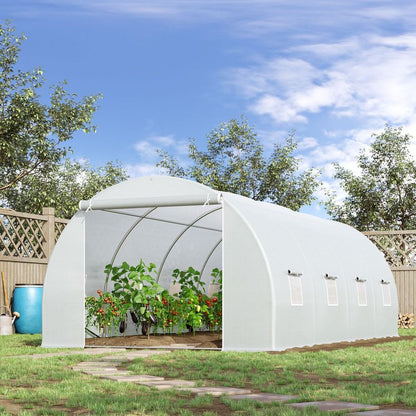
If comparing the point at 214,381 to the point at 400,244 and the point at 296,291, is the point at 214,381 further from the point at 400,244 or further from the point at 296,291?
the point at 400,244

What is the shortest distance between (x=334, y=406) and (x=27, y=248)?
13311 millimetres

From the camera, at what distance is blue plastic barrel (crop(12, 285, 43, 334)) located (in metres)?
17.4

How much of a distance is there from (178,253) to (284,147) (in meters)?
13.0

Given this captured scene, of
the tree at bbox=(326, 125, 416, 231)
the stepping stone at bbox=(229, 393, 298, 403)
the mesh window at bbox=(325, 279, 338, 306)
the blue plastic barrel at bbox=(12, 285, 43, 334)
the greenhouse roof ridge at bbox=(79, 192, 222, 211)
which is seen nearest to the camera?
the stepping stone at bbox=(229, 393, 298, 403)

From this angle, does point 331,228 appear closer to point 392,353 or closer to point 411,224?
point 392,353

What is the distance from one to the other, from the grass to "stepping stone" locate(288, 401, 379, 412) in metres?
0.18

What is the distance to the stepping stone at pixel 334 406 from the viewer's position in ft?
20.4

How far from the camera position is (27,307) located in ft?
57.0

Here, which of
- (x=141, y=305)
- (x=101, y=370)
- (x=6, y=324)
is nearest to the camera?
(x=101, y=370)

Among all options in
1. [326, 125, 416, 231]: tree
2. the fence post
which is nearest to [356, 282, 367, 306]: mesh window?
the fence post

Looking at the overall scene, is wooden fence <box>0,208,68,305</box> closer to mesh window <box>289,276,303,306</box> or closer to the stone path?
the stone path

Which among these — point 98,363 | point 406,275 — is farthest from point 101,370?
point 406,275

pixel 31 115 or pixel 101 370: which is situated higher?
pixel 31 115

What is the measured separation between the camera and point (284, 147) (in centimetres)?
2864
